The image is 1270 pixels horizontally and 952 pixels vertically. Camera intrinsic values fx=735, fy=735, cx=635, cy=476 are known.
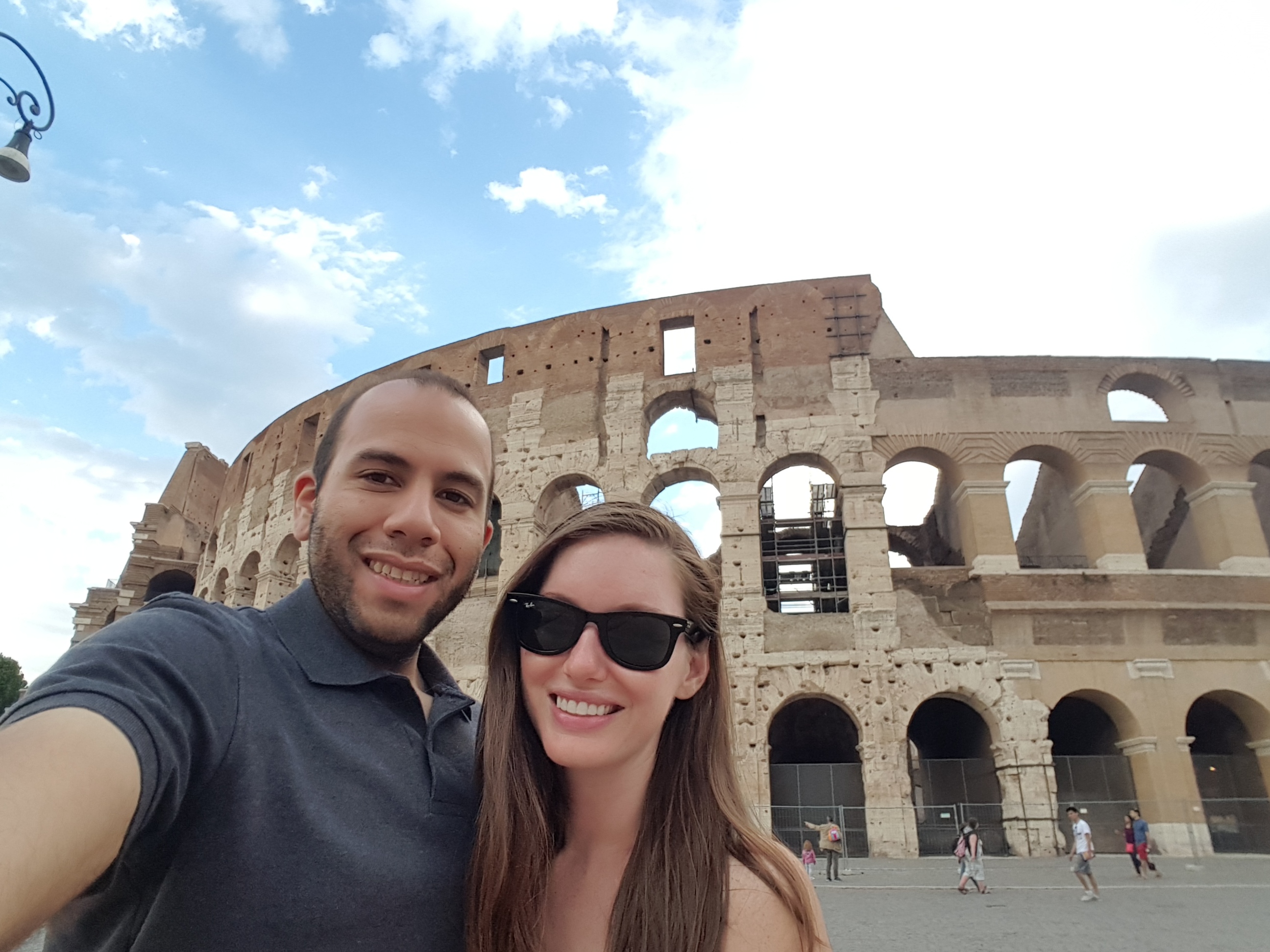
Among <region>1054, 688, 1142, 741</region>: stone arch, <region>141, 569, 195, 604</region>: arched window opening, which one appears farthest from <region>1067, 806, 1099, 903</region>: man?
<region>141, 569, 195, 604</region>: arched window opening

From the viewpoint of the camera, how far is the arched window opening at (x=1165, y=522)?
15.2 m

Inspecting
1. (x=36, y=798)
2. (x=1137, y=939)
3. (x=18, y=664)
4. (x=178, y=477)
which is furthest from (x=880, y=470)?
(x=18, y=664)

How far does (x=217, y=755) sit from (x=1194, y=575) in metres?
15.9

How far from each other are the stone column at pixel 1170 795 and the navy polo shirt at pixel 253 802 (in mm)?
14412

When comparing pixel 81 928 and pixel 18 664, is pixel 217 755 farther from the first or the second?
pixel 18 664

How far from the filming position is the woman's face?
1585 mm

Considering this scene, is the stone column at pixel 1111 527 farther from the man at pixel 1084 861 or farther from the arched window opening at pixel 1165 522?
the man at pixel 1084 861

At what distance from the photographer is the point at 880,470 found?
46.0 ft

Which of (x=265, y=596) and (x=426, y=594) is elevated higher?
(x=265, y=596)

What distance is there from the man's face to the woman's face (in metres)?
0.26

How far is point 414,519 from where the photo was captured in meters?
1.57

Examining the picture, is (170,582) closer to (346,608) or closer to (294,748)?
(346,608)

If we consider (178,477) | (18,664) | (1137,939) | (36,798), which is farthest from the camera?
(18,664)

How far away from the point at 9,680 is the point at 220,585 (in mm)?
17708
